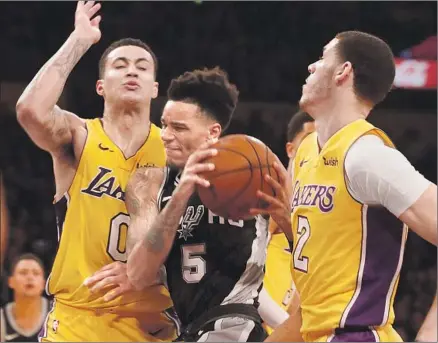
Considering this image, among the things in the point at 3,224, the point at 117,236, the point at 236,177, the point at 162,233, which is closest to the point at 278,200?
the point at 236,177

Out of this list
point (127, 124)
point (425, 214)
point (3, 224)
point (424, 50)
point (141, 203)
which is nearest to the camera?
point (425, 214)

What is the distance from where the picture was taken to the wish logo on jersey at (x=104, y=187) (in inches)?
155

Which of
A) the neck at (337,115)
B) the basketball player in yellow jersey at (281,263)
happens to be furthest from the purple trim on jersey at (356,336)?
the basketball player in yellow jersey at (281,263)

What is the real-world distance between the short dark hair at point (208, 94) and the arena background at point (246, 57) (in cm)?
213

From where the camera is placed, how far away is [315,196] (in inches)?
113

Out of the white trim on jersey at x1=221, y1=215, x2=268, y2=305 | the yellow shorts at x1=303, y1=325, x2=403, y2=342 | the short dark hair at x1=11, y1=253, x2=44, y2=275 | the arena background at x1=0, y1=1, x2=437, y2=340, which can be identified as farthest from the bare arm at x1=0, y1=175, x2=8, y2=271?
the yellow shorts at x1=303, y1=325, x2=403, y2=342

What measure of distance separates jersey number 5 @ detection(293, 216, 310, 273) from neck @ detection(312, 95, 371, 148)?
0.98 feet

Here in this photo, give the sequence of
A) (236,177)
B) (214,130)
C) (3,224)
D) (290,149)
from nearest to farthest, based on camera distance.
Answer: (236,177), (214,130), (290,149), (3,224)

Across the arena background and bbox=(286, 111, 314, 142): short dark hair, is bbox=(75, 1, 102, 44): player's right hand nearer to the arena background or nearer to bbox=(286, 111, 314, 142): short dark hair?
bbox=(286, 111, 314, 142): short dark hair

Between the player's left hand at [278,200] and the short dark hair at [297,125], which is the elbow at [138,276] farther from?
the short dark hair at [297,125]

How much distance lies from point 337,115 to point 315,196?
0.33 metres

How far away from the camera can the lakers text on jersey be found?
3.91 m

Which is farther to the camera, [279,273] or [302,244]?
[279,273]

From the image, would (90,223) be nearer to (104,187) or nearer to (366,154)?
(104,187)
